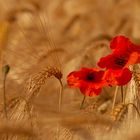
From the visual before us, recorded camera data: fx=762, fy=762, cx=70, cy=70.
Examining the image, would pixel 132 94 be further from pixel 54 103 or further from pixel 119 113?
pixel 54 103

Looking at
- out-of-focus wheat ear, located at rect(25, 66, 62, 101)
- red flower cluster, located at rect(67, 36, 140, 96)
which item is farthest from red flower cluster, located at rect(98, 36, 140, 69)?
out-of-focus wheat ear, located at rect(25, 66, 62, 101)

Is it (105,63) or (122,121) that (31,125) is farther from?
(105,63)

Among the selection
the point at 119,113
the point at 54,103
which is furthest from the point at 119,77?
the point at 54,103

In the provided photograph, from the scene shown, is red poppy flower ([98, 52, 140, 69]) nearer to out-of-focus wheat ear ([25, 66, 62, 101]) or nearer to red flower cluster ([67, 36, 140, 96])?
red flower cluster ([67, 36, 140, 96])

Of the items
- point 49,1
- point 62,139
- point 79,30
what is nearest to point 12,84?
point 62,139

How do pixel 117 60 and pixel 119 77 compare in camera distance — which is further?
pixel 117 60

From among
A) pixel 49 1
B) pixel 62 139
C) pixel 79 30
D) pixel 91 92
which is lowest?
pixel 62 139

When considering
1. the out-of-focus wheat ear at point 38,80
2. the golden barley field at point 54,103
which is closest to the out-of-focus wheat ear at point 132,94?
the golden barley field at point 54,103
